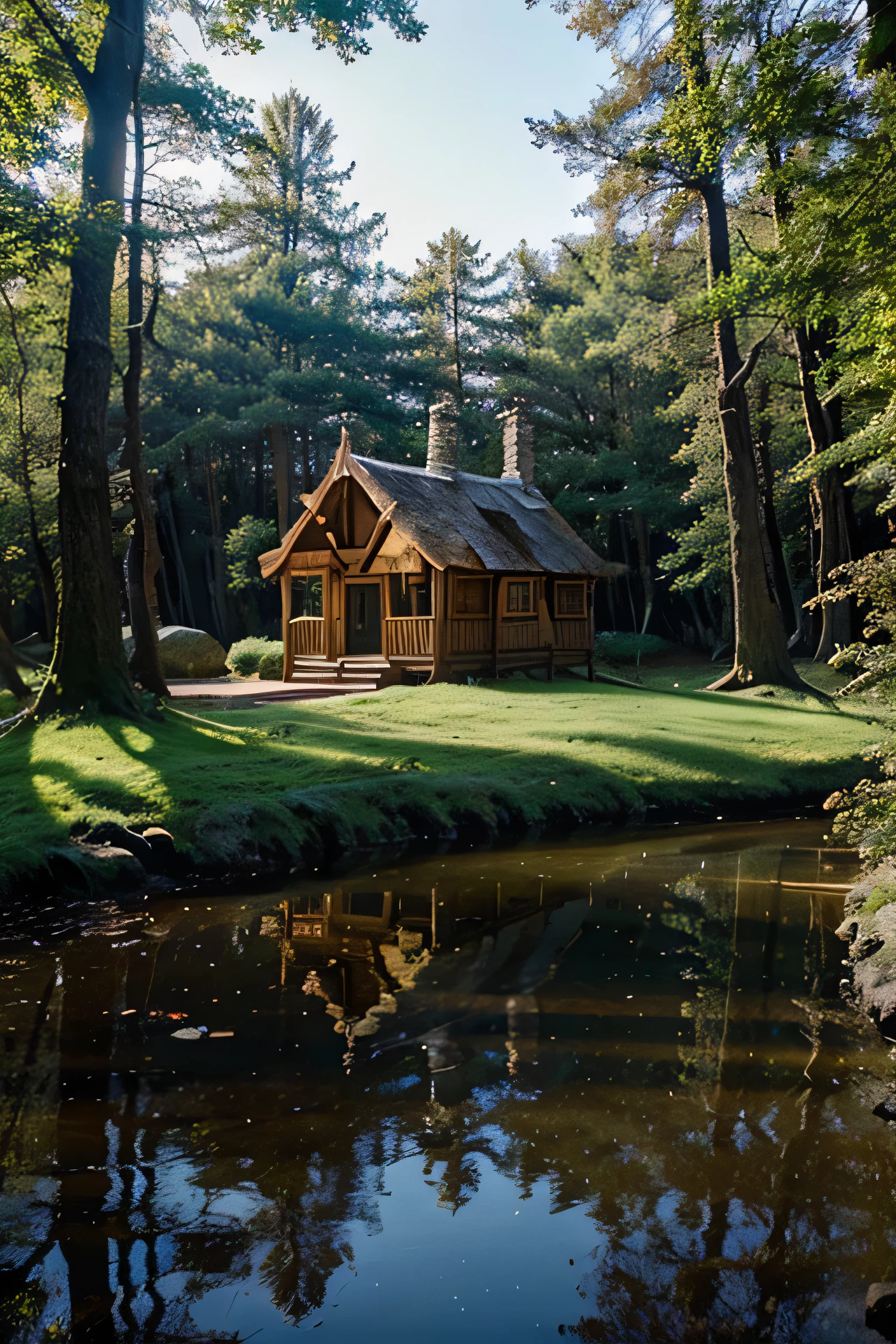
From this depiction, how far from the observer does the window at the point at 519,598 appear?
947 inches

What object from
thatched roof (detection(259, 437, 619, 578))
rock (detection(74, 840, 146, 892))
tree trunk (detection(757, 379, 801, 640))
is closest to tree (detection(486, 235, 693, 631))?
tree trunk (detection(757, 379, 801, 640))

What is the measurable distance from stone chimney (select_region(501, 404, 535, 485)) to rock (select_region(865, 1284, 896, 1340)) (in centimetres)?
2702

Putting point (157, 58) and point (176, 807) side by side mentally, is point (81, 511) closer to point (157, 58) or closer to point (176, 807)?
point (176, 807)

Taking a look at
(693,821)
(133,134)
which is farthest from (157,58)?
(693,821)

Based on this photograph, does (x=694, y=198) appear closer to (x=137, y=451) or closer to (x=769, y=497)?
(x=769, y=497)

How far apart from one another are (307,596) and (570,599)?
962 cm

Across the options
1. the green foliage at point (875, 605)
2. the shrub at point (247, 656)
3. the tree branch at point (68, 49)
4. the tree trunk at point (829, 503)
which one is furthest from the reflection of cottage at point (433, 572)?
the green foliage at point (875, 605)

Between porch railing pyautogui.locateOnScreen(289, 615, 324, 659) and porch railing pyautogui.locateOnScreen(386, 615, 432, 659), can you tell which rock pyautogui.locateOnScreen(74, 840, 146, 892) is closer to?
porch railing pyautogui.locateOnScreen(386, 615, 432, 659)

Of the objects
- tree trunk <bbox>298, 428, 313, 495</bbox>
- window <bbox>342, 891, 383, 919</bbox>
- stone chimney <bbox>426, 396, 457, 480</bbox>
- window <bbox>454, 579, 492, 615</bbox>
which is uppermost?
tree trunk <bbox>298, 428, 313, 495</bbox>

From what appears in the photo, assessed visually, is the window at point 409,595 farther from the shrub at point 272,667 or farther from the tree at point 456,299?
the tree at point 456,299

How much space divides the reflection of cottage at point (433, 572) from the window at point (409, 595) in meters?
0.05

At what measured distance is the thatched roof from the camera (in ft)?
71.6

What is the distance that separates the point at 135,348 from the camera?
18.0 m

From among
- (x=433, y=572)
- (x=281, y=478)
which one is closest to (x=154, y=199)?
(x=433, y=572)
